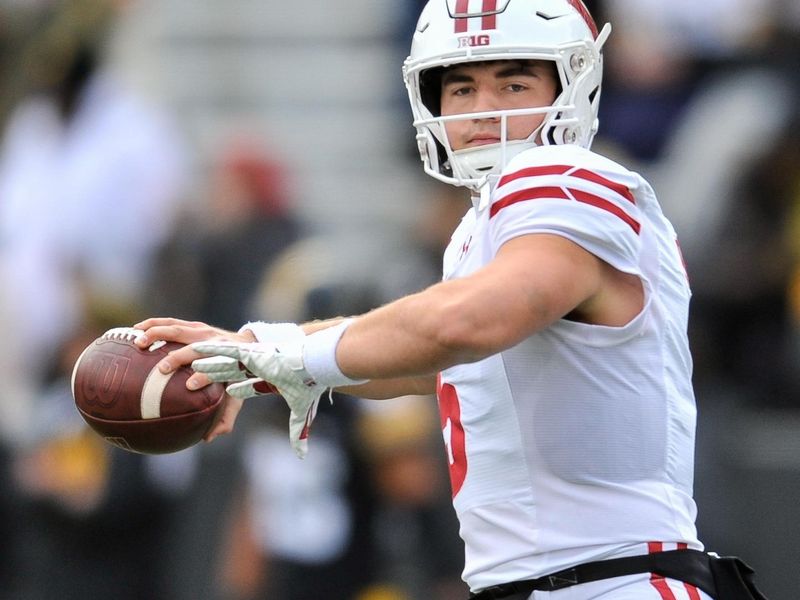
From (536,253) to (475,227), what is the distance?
1.80 ft

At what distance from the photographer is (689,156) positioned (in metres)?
8.90

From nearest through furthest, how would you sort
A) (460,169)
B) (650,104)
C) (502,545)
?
(502,545)
(460,169)
(650,104)

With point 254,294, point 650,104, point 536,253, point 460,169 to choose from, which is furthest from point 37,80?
point 536,253

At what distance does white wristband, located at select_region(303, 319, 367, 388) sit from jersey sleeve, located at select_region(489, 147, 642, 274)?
1.33ft

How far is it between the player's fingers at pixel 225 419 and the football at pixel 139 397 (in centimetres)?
6

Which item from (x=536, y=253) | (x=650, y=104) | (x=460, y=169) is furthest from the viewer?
(x=650, y=104)

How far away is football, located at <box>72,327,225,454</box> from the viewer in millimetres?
3791

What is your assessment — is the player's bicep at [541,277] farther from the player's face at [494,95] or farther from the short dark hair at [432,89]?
the short dark hair at [432,89]

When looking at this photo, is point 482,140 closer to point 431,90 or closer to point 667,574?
point 431,90

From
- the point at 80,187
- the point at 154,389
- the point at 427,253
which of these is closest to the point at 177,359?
the point at 154,389

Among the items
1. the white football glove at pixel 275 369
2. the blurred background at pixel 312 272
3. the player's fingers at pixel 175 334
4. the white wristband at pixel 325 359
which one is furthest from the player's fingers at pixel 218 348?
the blurred background at pixel 312 272

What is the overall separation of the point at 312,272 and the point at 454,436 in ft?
13.7

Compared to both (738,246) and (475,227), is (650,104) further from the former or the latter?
(475,227)

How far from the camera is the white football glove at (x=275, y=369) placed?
351 cm
